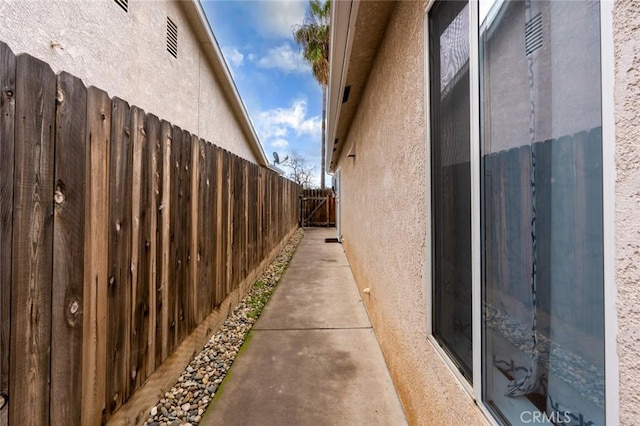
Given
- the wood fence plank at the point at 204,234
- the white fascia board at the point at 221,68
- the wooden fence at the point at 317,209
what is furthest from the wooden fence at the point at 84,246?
the wooden fence at the point at 317,209

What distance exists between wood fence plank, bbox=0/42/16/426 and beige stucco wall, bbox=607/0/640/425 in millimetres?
1985

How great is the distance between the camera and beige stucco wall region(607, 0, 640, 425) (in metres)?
0.62

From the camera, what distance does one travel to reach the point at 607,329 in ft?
2.27

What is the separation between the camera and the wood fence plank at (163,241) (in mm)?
2223

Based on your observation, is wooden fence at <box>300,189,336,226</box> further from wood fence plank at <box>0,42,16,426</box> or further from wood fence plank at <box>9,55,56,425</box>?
wood fence plank at <box>0,42,16,426</box>

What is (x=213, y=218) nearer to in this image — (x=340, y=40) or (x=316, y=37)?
(x=340, y=40)

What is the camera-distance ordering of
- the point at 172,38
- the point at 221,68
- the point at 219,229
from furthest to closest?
Answer: 1. the point at 221,68
2. the point at 172,38
3. the point at 219,229

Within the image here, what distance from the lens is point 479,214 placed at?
4.04ft

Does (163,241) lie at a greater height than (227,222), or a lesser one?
lesser

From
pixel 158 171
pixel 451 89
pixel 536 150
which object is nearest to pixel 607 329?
pixel 536 150

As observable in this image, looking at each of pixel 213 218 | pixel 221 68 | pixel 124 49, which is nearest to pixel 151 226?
pixel 213 218

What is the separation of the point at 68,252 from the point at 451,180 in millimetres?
1958

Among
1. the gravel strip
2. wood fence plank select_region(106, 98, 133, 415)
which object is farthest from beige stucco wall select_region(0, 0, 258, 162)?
the gravel strip

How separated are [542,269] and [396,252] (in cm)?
154
